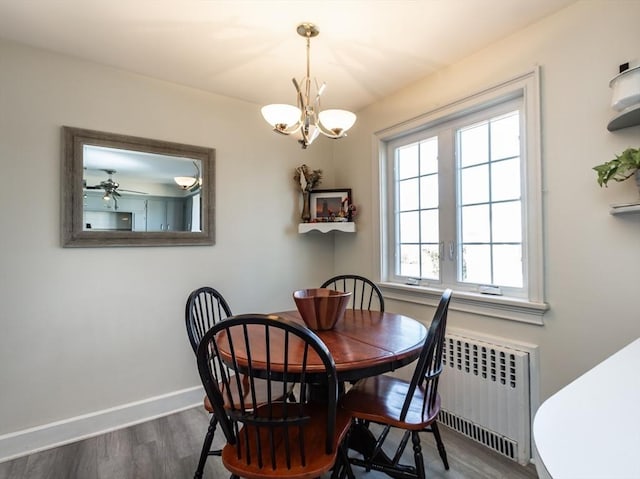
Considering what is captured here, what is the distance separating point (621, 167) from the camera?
146 cm

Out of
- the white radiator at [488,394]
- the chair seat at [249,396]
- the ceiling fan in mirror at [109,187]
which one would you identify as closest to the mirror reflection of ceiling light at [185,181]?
the ceiling fan in mirror at [109,187]

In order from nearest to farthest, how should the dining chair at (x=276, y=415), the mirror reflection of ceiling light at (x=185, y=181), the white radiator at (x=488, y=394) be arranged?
1. the dining chair at (x=276, y=415)
2. the white radiator at (x=488, y=394)
3. the mirror reflection of ceiling light at (x=185, y=181)

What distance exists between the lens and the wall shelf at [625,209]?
1449 mm

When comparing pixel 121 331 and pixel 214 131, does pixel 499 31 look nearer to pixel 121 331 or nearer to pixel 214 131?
pixel 214 131

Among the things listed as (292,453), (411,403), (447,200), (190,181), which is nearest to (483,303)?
(447,200)

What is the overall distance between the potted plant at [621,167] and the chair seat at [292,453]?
1.56m

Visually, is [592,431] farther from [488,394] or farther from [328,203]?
[328,203]

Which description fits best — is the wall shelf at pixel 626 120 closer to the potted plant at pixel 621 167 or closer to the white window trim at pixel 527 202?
the potted plant at pixel 621 167

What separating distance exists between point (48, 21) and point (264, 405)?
234 cm

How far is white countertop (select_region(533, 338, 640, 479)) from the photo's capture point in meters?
0.49

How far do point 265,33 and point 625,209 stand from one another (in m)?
2.04

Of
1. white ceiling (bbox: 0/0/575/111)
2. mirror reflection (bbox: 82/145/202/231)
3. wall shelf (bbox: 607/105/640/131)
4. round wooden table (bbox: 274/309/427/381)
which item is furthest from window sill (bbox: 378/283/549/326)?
mirror reflection (bbox: 82/145/202/231)

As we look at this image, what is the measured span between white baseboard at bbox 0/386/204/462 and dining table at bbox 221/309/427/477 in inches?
47.1

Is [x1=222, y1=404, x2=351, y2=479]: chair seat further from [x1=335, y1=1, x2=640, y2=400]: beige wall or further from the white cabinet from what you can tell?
the white cabinet
